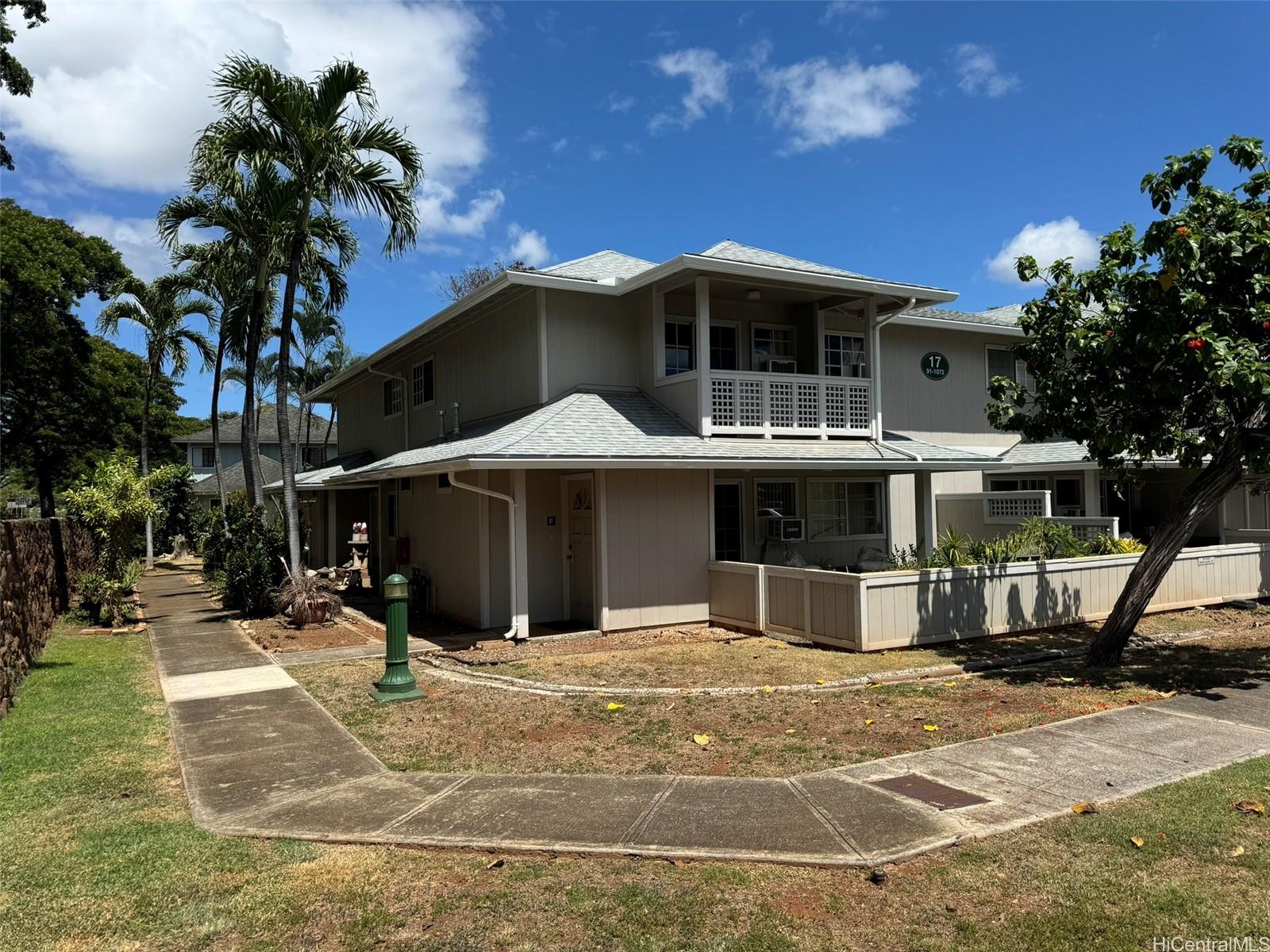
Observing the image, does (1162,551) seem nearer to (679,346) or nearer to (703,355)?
(703,355)

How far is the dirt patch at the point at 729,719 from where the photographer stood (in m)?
6.51

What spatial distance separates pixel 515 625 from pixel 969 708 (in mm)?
6358

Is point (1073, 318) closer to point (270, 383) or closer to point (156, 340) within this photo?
point (156, 340)

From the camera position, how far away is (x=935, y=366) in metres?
18.8

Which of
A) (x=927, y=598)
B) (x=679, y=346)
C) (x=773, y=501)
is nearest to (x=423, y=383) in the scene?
(x=679, y=346)

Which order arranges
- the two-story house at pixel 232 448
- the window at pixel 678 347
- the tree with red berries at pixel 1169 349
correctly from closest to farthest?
1. the tree with red berries at pixel 1169 349
2. the window at pixel 678 347
3. the two-story house at pixel 232 448

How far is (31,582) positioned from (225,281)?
7.05 metres

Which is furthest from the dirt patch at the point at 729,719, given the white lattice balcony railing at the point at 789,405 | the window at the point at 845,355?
the window at the point at 845,355

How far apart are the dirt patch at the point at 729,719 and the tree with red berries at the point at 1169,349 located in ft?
4.18

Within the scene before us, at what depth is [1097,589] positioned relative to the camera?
515 inches

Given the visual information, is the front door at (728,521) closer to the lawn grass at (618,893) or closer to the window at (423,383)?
the window at (423,383)

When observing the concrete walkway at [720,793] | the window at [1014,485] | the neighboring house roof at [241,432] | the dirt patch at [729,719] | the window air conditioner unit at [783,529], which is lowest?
the dirt patch at [729,719]

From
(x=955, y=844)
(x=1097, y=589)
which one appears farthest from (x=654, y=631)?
(x=955, y=844)

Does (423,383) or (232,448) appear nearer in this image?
(423,383)
